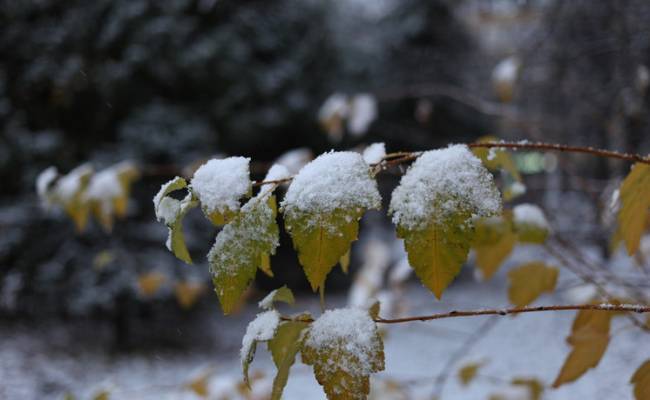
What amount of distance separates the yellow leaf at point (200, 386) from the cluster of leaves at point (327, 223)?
51.1 inches

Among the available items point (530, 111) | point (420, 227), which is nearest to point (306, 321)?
point (420, 227)

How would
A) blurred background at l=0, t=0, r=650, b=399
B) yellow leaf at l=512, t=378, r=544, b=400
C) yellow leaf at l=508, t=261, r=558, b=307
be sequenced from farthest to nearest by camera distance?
blurred background at l=0, t=0, r=650, b=399, yellow leaf at l=512, t=378, r=544, b=400, yellow leaf at l=508, t=261, r=558, b=307

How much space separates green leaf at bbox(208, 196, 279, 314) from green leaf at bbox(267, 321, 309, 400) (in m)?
0.09

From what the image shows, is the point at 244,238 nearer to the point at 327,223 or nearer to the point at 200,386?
the point at 327,223

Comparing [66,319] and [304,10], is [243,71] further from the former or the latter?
[66,319]

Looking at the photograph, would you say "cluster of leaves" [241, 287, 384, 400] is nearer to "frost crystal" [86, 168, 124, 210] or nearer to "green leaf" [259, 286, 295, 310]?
"green leaf" [259, 286, 295, 310]

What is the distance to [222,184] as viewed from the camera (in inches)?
20.0

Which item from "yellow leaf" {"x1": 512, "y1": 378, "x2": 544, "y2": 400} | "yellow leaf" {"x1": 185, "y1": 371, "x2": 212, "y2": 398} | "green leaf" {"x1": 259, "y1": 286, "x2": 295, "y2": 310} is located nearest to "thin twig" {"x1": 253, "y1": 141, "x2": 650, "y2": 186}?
"green leaf" {"x1": 259, "y1": 286, "x2": 295, "y2": 310}

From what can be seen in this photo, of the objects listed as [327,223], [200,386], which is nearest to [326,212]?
[327,223]

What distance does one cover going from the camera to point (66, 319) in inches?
195

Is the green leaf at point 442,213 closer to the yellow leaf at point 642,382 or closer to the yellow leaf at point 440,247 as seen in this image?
the yellow leaf at point 440,247

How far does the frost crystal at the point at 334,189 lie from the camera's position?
45 centimetres

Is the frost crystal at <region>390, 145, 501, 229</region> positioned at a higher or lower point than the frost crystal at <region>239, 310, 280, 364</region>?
higher

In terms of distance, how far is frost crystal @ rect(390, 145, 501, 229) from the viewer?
0.45m
